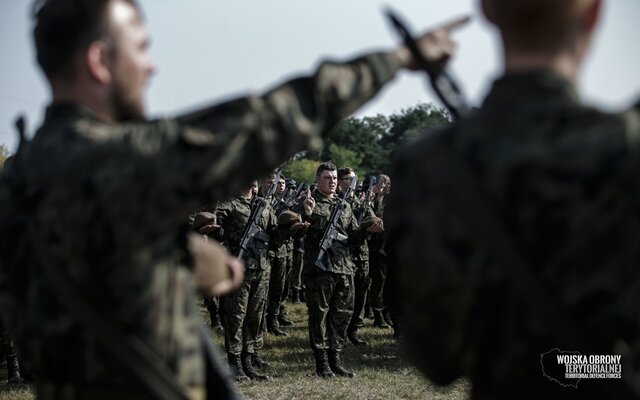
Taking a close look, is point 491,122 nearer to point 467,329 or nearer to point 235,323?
point 467,329

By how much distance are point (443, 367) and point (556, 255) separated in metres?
0.44

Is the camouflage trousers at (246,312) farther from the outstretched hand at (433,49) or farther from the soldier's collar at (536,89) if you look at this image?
the soldier's collar at (536,89)

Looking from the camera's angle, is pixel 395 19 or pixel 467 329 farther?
pixel 395 19

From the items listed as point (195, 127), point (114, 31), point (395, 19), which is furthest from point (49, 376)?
point (395, 19)

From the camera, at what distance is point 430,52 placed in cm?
241

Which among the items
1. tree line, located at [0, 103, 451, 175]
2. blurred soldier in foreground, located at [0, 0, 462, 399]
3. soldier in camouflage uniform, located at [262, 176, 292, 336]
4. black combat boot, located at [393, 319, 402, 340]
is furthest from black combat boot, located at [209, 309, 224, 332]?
tree line, located at [0, 103, 451, 175]

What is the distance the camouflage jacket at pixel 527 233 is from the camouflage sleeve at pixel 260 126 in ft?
0.99

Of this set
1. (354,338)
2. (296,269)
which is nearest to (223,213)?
(354,338)

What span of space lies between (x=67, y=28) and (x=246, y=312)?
7.96 m

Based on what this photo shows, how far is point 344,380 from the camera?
9867 millimetres

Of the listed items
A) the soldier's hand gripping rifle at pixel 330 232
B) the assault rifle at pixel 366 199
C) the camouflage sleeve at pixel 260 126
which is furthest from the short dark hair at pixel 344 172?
the camouflage sleeve at pixel 260 126

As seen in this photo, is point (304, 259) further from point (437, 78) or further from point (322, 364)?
point (437, 78)

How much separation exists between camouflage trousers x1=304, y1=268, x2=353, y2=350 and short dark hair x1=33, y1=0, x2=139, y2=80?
8.23 m

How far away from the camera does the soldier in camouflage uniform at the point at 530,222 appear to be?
1.83 meters
